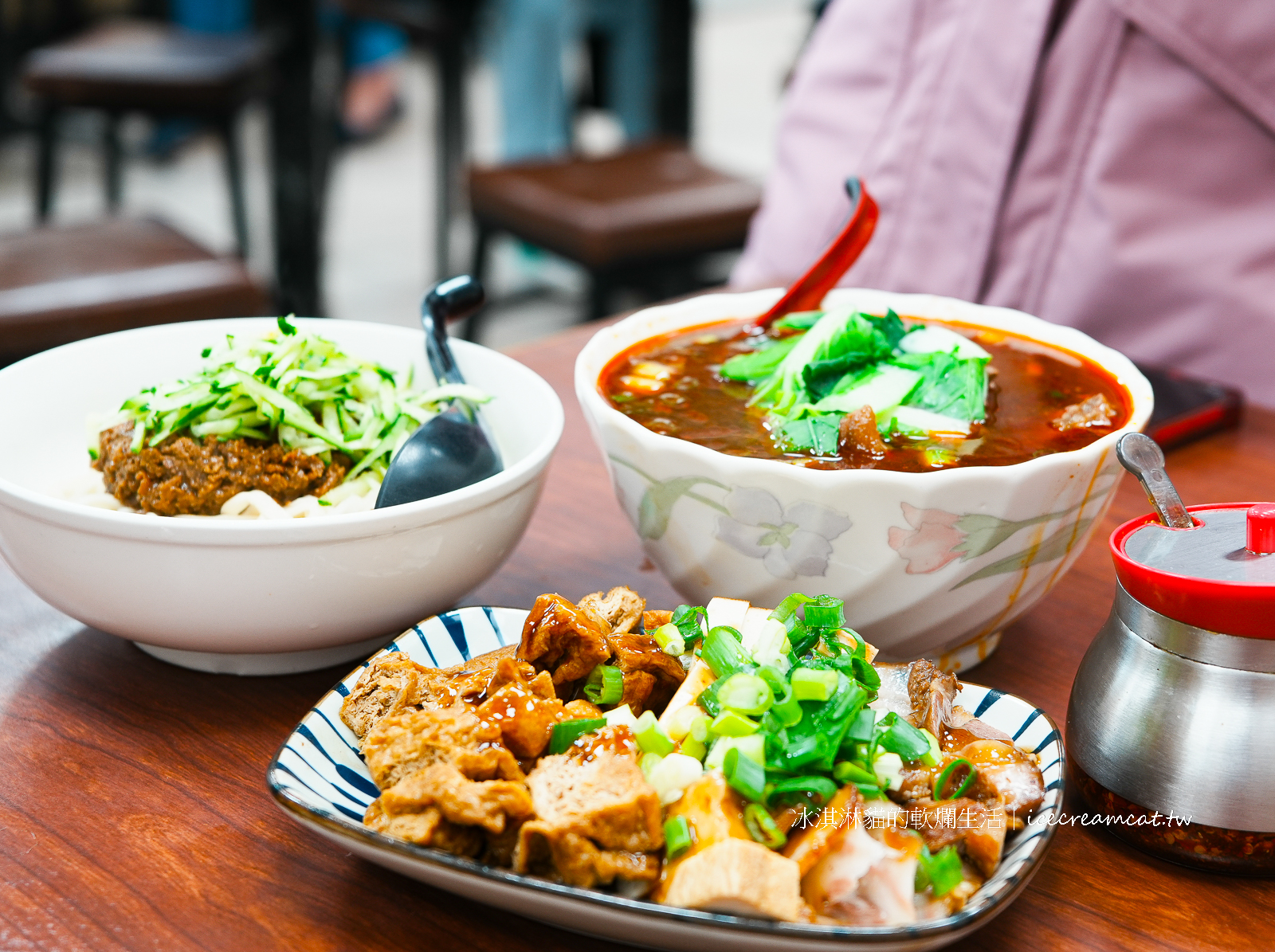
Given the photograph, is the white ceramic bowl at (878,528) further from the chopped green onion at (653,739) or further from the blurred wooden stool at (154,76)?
the blurred wooden stool at (154,76)

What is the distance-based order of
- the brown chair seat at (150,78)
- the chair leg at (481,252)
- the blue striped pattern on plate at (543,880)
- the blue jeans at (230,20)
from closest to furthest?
the blue striped pattern on plate at (543,880), the chair leg at (481,252), the brown chair seat at (150,78), the blue jeans at (230,20)

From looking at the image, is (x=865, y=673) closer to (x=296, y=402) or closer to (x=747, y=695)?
(x=747, y=695)

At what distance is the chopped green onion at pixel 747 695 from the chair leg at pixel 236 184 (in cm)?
410

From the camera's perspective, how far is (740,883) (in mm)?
561

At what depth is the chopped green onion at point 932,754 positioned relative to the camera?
26.8 inches

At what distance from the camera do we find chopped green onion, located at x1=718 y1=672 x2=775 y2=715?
67 centimetres

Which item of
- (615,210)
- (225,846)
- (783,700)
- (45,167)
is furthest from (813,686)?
(45,167)

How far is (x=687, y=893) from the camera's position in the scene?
576 millimetres

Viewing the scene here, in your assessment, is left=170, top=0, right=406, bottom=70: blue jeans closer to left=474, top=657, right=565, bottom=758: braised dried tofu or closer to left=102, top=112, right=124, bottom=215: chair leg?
left=102, top=112, right=124, bottom=215: chair leg

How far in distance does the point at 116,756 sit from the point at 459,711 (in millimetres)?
288

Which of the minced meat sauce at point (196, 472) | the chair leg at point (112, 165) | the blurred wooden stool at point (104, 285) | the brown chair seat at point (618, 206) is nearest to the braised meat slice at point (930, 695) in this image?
the minced meat sauce at point (196, 472)

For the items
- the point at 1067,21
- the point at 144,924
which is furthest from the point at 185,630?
the point at 1067,21

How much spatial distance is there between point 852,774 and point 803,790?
0.10 ft

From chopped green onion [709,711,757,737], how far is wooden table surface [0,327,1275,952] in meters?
0.13
